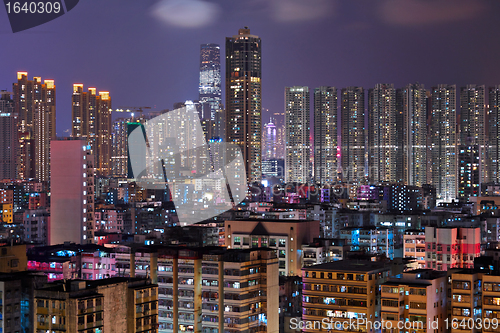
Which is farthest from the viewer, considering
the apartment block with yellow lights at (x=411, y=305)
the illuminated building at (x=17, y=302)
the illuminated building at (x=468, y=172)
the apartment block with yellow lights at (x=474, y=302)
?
the illuminated building at (x=468, y=172)

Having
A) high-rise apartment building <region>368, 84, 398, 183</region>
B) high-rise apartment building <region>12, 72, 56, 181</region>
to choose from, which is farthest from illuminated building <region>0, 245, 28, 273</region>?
high-rise apartment building <region>368, 84, 398, 183</region>

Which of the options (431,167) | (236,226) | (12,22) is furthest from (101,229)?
(431,167)

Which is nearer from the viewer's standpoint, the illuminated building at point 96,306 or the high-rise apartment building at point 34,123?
the illuminated building at point 96,306

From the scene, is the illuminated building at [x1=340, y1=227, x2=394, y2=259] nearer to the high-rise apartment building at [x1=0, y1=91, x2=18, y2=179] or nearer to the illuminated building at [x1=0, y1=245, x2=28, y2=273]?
the illuminated building at [x1=0, y1=245, x2=28, y2=273]

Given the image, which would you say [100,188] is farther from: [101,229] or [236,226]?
[236,226]

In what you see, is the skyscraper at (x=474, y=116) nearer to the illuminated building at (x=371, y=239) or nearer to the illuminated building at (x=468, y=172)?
the illuminated building at (x=468, y=172)

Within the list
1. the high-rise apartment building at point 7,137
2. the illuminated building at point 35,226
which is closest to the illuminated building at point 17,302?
the illuminated building at point 35,226

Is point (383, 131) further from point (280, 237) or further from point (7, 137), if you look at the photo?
point (280, 237)
